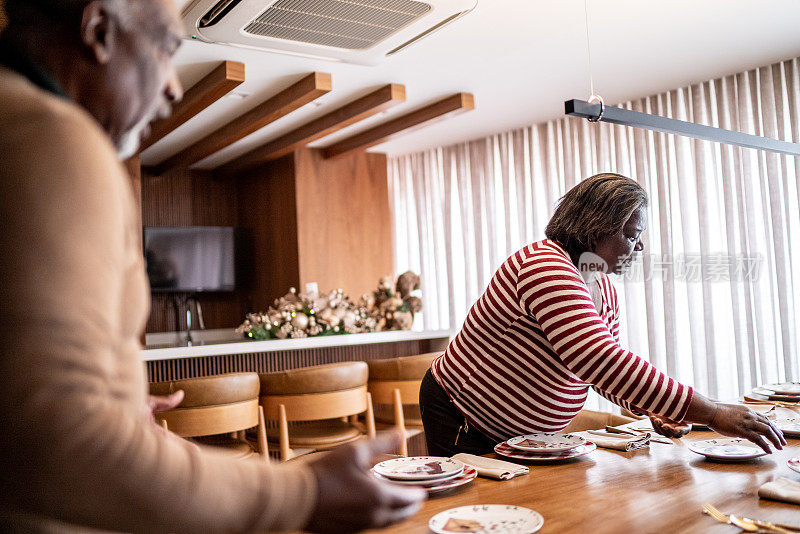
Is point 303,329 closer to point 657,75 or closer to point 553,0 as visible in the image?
point 553,0

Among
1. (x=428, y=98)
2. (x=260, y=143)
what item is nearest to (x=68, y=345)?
(x=428, y=98)

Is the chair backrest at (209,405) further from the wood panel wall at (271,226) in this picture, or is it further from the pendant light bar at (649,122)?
the wood panel wall at (271,226)

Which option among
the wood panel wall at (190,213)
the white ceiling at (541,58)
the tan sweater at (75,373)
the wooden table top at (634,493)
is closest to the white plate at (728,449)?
the wooden table top at (634,493)

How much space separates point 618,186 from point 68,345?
156cm

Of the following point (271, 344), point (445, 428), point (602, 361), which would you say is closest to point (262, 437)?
point (271, 344)

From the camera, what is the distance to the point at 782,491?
1.17 metres

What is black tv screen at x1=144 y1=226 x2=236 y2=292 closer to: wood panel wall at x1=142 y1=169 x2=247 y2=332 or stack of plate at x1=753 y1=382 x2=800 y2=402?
wood panel wall at x1=142 y1=169 x2=247 y2=332

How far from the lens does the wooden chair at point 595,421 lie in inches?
85.3

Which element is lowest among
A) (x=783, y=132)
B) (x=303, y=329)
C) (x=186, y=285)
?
(x=303, y=329)

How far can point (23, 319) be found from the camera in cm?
51

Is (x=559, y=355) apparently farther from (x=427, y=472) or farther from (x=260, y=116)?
(x=260, y=116)

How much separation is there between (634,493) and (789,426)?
29.6 inches

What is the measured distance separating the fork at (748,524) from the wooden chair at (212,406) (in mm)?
2135

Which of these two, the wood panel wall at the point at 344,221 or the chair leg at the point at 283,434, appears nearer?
the chair leg at the point at 283,434
